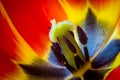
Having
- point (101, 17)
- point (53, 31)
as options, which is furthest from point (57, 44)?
point (101, 17)

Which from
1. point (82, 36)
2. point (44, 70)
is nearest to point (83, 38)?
point (82, 36)

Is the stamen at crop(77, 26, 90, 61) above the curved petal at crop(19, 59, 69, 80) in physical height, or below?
above

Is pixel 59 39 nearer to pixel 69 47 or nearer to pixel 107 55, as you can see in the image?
pixel 69 47

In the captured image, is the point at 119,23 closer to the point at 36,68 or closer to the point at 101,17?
the point at 101,17

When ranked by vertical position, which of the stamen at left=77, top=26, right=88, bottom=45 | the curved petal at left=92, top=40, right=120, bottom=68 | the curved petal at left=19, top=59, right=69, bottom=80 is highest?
the stamen at left=77, top=26, right=88, bottom=45

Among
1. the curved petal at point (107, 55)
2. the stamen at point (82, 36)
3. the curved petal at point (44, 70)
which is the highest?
the stamen at point (82, 36)

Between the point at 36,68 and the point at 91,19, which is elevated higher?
the point at 91,19
